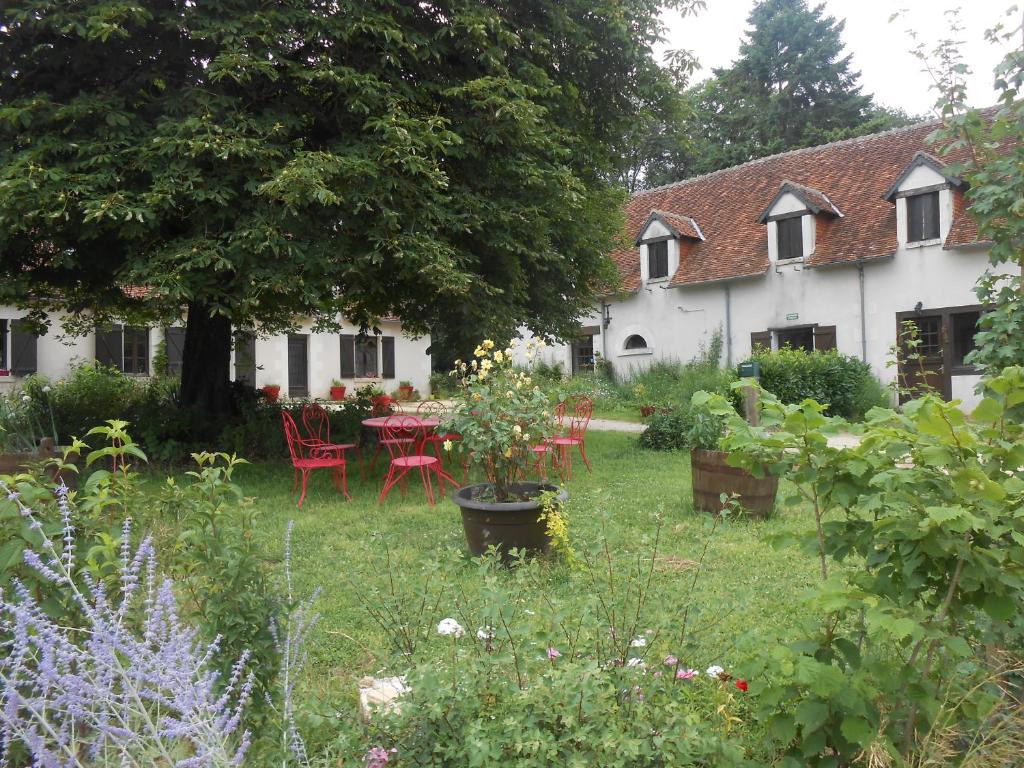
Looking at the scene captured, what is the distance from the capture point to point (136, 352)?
22.8m

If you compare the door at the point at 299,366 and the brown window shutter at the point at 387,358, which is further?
the brown window shutter at the point at 387,358

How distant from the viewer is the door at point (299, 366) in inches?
1033

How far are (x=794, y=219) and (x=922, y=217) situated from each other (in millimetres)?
2983

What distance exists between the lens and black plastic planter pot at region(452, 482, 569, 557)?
16.8 ft

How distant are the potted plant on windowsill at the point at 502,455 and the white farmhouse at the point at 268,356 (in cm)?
1182

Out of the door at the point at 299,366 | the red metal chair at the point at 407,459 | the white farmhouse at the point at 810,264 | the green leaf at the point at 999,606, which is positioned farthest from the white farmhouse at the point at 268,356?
the green leaf at the point at 999,606

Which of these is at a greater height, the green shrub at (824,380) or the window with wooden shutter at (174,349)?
the window with wooden shutter at (174,349)

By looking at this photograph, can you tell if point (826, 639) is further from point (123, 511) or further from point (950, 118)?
point (950, 118)

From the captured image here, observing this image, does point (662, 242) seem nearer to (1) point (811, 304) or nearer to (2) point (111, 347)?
(1) point (811, 304)

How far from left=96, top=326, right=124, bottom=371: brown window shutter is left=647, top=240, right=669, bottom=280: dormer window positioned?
1594cm

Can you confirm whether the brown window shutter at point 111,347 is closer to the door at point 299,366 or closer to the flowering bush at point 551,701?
the door at point 299,366

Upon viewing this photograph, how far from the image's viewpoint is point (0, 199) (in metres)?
6.91

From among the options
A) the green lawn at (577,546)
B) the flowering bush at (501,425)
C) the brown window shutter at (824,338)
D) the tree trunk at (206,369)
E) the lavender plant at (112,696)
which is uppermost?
the brown window shutter at (824,338)

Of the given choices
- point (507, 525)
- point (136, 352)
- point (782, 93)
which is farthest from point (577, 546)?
point (782, 93)
